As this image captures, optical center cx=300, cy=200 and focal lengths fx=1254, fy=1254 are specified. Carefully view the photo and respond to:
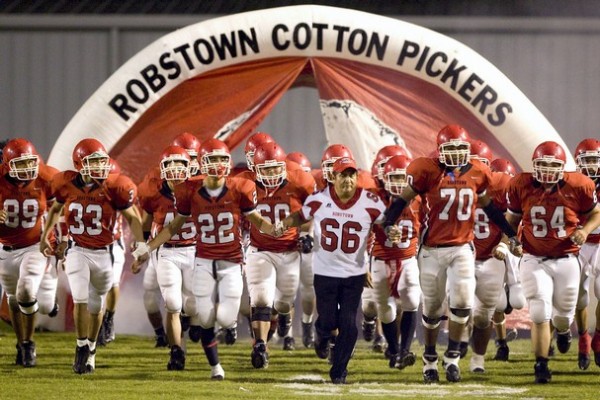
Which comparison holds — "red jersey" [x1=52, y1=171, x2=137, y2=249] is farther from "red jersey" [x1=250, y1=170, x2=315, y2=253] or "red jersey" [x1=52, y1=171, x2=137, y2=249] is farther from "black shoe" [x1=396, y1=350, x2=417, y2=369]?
"black shoe" [x1=396, y1=350, x2=417, y2=369]

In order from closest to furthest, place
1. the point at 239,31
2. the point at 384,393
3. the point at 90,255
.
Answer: the point at 384,393, the point at 90,255, the point at 239,31

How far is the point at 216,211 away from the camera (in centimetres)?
847

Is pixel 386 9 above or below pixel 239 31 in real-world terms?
above

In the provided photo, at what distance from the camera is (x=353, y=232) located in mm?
8047

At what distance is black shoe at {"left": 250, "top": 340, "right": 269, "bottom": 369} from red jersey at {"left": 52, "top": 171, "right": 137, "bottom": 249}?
1.35 metres

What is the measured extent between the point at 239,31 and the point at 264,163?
9.43 ft

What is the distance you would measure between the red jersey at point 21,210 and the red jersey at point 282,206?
1.60 metres

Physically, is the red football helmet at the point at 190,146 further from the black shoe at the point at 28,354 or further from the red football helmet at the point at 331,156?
the black shoe at the point at 28,354

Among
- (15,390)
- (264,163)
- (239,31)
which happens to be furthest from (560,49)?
(15,390)

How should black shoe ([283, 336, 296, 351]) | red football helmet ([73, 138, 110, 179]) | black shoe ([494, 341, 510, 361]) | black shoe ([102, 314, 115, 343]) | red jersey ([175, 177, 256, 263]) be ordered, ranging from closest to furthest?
red jersey ([175, 177, 256, 263]), red football helmet ([73, 138, 110, 179]), black shoe ([494, 341, 510, 361]), black shoe ([283, 336, 296, 351]), black shoe ([102, 314, 115, 343])

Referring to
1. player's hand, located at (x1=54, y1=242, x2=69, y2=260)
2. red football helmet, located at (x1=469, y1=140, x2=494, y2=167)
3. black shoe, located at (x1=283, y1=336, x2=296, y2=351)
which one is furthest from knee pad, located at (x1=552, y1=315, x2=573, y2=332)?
player's hand, located at (x1=54, y1=242, x2=69, y2=260)

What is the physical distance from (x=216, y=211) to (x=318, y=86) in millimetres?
3701

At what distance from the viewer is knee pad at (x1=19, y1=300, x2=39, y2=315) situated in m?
9.23

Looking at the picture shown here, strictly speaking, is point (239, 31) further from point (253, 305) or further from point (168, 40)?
point (253, 305)
